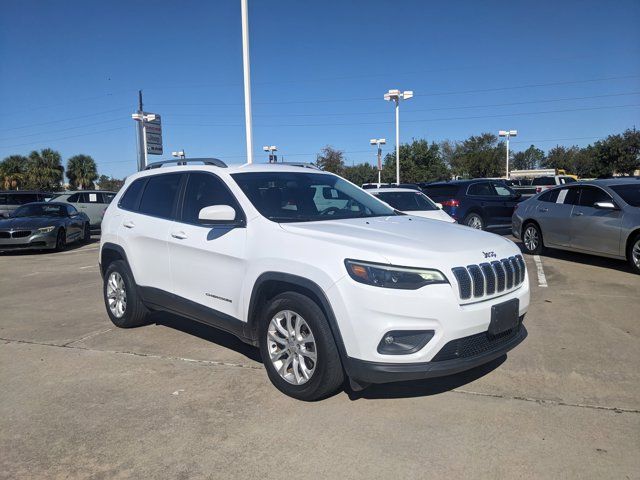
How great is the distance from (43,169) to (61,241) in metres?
43.6

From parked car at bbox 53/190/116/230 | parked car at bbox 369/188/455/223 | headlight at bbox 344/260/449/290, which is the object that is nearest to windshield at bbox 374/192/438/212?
parked car at bbox 369/188/455/223

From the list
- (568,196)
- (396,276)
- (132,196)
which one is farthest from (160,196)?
(568,196)

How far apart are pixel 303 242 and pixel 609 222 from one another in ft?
23.2

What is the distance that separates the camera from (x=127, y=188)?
241 inches

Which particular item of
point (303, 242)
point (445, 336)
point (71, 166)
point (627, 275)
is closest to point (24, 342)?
point (303, 242)

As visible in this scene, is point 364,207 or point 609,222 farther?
point 609,222

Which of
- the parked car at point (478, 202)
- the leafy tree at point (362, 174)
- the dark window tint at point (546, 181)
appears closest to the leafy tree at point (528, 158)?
the leafy tree at point (362, 174)

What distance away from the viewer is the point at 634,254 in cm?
846

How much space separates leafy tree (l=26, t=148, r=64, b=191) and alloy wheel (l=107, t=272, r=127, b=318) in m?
52.5

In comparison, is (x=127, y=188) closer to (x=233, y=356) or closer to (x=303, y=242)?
(x=233, y=356)

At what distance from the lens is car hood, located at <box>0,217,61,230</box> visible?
44.0 ft

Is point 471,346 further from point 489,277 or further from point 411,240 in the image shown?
point 411,240

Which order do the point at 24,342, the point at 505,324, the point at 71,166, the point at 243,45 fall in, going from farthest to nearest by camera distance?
the point at 71,166
the point at 243,45
the point at 24,342
the point at 505,324

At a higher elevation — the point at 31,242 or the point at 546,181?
the point at 546,181
